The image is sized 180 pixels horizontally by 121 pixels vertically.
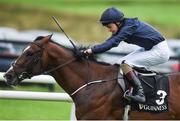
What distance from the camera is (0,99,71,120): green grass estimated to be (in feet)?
42.8

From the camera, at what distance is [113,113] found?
9.78m

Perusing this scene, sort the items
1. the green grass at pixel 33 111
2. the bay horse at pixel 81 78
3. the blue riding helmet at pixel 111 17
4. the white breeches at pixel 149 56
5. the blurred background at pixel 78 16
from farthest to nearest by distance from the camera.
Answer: the blurred background at pixel 78 16 < the green grass at pixel 33 111 < the white breeches at pixel 149 56 < the blue riding helmet at pixel 111 17 < the bay horse at pixel 81 78

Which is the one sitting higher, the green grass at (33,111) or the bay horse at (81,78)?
the bay horse at (81,78)

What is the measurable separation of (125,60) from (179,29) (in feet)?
102

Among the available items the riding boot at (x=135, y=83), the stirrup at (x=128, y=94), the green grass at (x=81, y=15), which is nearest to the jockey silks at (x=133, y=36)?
the riding boot at (x=135, y=83)

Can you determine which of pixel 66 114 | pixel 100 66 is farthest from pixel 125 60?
pixel 66 114

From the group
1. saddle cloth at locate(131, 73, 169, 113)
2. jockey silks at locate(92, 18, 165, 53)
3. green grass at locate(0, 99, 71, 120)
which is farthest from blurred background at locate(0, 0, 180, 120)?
saddle cloth at locate(131, 73, 169, 113)

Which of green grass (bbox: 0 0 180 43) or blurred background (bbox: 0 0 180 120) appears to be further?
green grass (bbox: 0 0 180 43)

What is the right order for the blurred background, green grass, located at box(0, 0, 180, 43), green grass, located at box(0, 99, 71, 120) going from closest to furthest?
green grass, located at box(0, 99, 71, 120), the blurred background, green grass, located at box(0, 0, 180, 43)

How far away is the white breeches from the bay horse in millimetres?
296

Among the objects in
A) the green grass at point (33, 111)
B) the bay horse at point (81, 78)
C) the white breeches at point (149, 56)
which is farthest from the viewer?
the green grass at point (33, 111)

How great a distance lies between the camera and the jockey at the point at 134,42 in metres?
9.73

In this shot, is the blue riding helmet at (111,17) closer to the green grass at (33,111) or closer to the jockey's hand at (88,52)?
the jockey's hand at (88,52)

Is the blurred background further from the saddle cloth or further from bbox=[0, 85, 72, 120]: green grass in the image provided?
the saddle cloth
